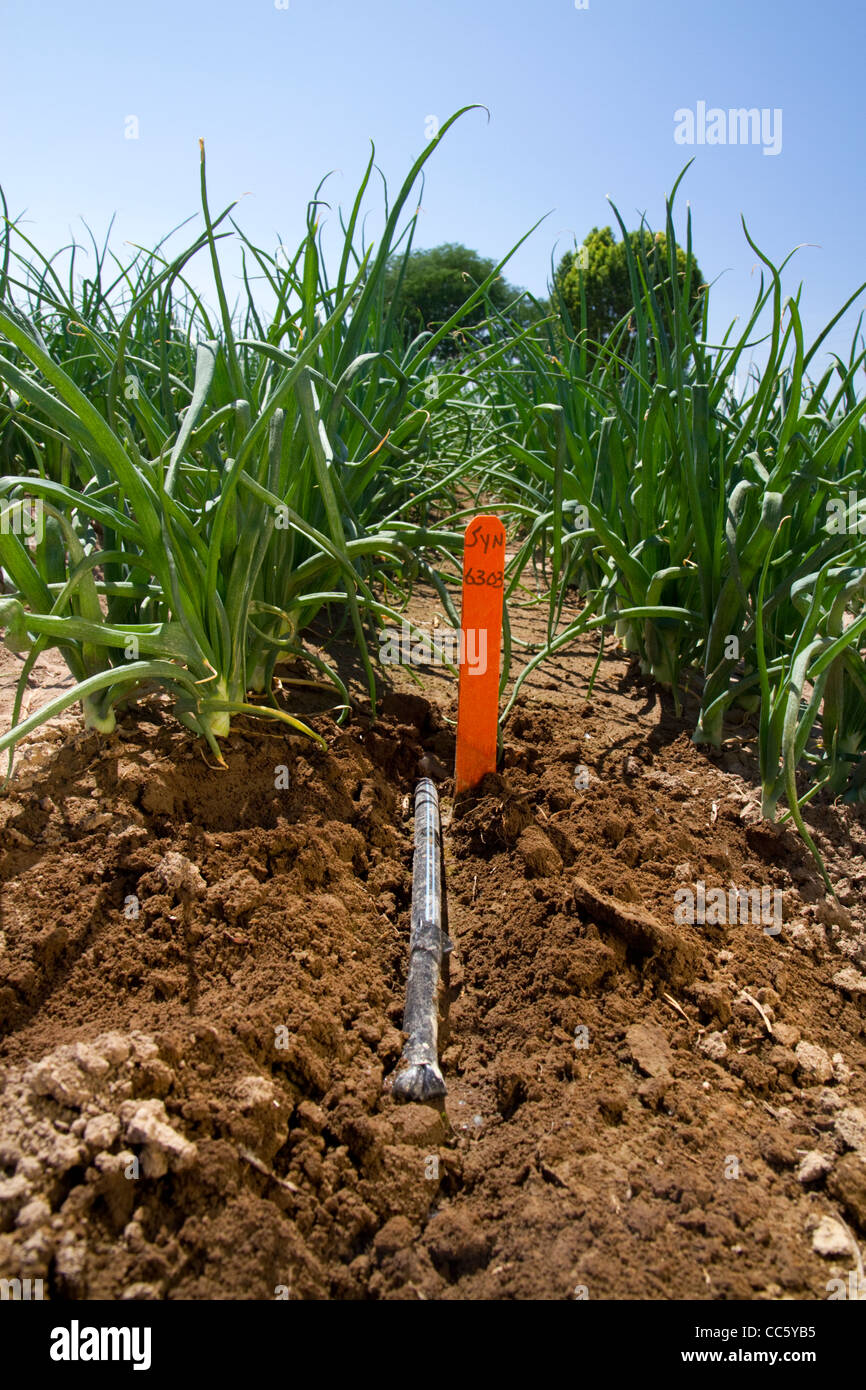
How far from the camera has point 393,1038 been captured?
39.1 inches

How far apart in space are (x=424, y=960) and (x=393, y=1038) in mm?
126

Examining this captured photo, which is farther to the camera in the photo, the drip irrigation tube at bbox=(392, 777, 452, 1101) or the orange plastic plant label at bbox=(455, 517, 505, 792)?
the orange plastic plant label at bbox=(455, 517, 505, 792)

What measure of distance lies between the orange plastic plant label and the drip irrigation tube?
101 mm

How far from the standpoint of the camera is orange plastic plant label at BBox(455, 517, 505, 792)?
1.36 meters

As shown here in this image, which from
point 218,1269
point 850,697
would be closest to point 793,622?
point 850,697

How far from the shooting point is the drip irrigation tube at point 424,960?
0.94m

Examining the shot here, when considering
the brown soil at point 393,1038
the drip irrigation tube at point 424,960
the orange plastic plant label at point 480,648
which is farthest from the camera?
the orange plastic plant label at point 480,648

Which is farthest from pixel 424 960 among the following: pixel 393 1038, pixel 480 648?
pixel 480 648

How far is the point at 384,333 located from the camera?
2105mm

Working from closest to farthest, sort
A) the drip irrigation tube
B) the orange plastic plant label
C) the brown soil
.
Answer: the brown soil
the drip irrigation tube
the orange plastic plant label

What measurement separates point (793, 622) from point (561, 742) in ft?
1.84

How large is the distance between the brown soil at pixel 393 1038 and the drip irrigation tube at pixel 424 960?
0.03 metres

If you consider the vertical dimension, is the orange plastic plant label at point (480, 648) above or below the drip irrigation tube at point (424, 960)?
above
